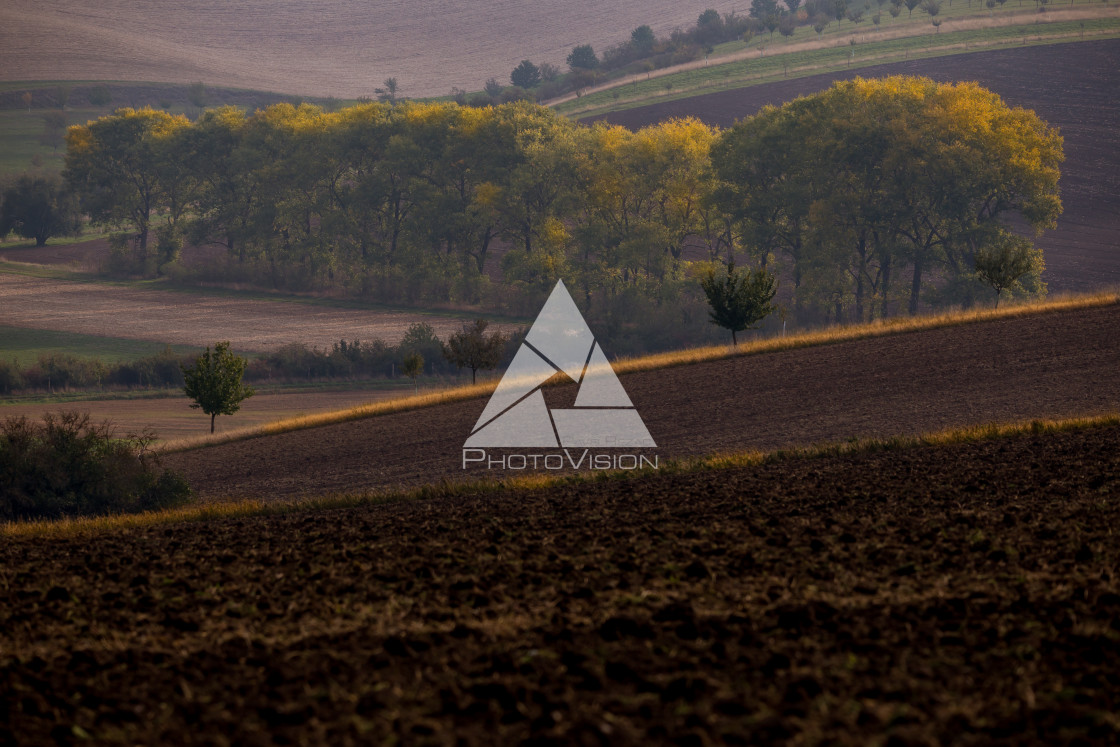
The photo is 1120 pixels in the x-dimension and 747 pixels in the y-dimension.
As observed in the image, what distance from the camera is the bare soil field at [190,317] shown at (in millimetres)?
78875

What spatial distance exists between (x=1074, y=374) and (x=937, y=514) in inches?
765

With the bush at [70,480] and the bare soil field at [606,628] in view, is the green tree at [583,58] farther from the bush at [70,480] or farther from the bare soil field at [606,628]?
the bare soil field at [606,628]

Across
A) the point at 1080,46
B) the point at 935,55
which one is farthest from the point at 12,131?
the point at 1080,46

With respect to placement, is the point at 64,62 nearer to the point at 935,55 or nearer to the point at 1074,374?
the point at 935,55

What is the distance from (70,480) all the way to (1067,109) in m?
98.8

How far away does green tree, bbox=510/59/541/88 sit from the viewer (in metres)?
185

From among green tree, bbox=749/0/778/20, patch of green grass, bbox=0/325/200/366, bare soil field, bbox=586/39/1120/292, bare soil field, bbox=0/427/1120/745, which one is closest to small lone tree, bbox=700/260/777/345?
bare soil field, bbox=0/427/1120/745

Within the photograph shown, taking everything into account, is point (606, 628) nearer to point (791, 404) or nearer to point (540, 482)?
point (540, 482)

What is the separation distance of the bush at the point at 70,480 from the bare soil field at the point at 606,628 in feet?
35.8

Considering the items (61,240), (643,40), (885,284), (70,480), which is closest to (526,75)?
(643,40)

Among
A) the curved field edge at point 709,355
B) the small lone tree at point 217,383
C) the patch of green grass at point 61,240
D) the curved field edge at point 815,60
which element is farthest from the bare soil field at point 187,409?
the curved field edge at point 815,60

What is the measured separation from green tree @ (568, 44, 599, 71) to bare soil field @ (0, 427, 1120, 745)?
17751 cm

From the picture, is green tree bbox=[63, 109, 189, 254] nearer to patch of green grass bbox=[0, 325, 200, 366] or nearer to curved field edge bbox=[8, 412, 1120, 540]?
patch of green grass bbox=[0, 325, 200, 366]

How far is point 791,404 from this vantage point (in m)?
31.0
